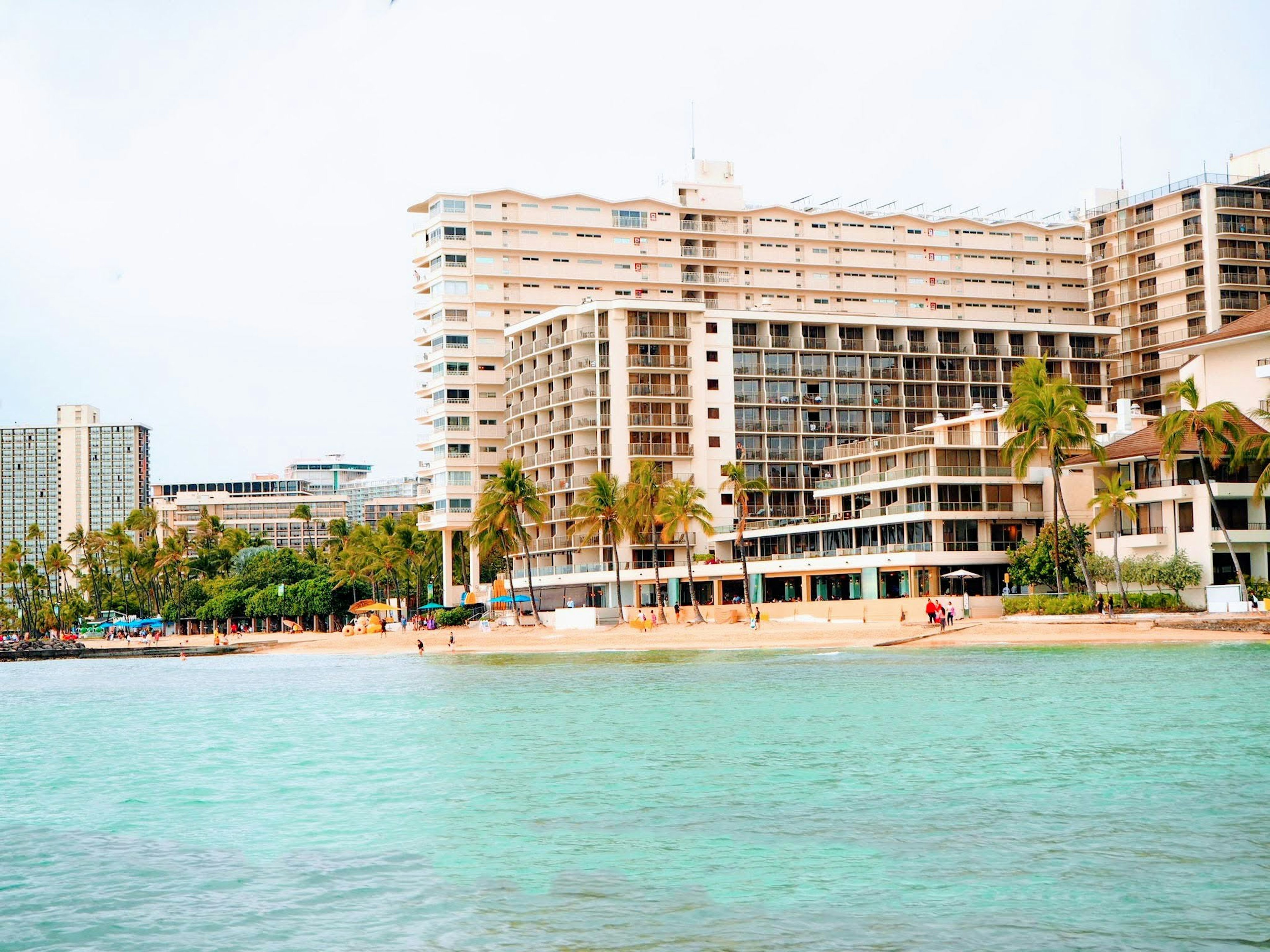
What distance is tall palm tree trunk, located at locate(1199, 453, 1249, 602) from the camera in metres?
61.8

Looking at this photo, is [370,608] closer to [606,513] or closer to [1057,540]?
[606,513]

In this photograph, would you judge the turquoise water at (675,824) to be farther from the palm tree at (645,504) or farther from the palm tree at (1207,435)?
the palm tree at (645,504)

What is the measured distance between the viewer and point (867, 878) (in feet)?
51.4

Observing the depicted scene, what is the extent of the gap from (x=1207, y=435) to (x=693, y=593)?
33.6m

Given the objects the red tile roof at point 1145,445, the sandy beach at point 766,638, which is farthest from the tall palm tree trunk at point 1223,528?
the sandy beach at point 766,638

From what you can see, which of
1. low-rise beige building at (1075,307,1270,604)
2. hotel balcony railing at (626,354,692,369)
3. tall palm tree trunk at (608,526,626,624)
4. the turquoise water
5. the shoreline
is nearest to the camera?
the turquoise water

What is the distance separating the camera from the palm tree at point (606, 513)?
93.7 metres

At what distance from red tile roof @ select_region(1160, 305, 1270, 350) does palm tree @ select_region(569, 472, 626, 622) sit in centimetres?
3880

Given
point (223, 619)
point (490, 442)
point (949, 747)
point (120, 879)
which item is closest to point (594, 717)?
point (949, 747)

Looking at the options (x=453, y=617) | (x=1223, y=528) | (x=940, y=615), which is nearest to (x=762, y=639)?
(x=940, y=615)

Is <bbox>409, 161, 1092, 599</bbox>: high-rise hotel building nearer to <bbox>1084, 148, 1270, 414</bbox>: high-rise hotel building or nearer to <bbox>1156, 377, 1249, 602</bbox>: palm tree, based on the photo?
<bbox>1084, 148, 1270, 414</bbox>: high-rise hotel building

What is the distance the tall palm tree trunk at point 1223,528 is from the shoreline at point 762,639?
5.62 m

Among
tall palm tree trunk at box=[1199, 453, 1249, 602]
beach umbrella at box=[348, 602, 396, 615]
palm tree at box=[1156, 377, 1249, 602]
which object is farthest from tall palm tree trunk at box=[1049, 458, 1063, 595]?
beach umbrella at box=[348, 602, 396, 615]

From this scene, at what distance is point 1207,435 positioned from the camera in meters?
64.4
